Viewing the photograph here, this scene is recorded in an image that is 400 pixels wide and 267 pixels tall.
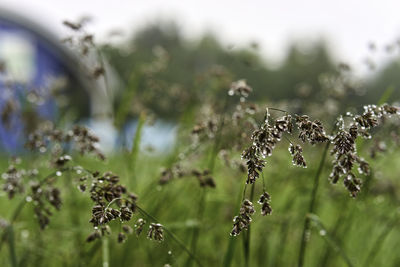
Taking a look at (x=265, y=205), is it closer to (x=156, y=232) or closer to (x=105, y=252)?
(x=156, y=232)

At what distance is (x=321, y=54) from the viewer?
74.0 m

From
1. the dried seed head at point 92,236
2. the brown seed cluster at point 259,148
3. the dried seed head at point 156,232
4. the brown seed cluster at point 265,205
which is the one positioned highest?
the brown seed cluster at point 259,148

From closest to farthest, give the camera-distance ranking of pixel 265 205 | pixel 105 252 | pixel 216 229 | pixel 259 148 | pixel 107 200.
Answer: pixel 259 148
pixel 265 205
pixel 107 200
pixel 105 252
pixel 216 229

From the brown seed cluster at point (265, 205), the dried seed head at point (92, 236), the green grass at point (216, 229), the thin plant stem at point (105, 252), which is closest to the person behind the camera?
the brown seed cluster at point (265, 205)

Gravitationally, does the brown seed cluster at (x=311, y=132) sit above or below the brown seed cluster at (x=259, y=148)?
above

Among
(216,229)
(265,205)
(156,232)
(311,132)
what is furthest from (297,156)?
(216,229)

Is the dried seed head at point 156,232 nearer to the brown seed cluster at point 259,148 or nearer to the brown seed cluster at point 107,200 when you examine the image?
the brown seed cluster at point 107,200

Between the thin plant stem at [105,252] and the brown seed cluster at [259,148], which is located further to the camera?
the thin plant stem at [105,252]

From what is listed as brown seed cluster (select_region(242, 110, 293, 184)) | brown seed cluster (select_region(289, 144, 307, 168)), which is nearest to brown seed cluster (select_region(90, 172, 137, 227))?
brown seed cluster (select_region(242, 110, 293, 184))

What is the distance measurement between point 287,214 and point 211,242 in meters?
0.75

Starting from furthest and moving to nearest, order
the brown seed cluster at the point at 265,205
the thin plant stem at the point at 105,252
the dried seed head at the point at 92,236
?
the thin plant stem at the point at 105,252, the dried seed head at the point at 92,236, the brown seed cluster at the point at 265,205

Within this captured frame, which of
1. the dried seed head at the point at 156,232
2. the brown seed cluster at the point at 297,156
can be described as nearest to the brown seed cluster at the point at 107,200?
the dried seed head at the point at 156,232

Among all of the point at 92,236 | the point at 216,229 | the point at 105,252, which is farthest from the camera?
the point at 216,229

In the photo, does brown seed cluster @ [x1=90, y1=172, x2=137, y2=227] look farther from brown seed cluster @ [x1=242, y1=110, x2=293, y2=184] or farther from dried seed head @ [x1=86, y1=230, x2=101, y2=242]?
brown seed cluster @ [x1=242, y1=110, x2=293, y2=184]
